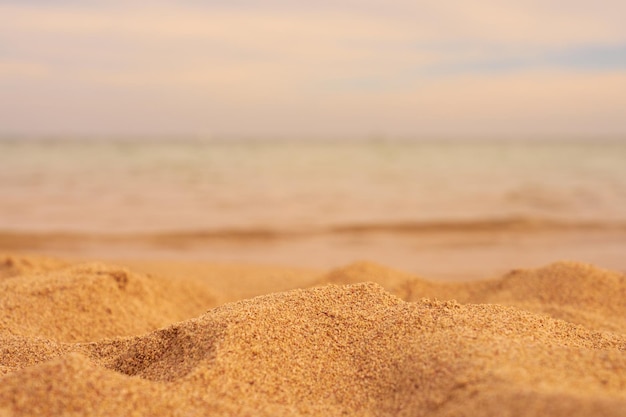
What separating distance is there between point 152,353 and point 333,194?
10155mm

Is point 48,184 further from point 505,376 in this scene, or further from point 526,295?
point 505,376

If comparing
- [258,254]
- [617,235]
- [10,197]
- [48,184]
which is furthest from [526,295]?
[48,184]

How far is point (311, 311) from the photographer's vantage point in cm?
245

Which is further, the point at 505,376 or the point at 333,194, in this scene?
the point at 333,194

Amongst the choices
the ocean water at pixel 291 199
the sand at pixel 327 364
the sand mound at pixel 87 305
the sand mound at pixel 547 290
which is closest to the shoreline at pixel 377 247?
the ocean water at pixel 291 199

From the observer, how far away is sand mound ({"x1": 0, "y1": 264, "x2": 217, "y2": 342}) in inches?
131

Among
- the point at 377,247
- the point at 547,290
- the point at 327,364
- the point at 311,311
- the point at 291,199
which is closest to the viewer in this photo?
the point at 327,364

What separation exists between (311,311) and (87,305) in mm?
1750

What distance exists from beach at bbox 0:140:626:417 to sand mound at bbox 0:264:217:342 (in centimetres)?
1

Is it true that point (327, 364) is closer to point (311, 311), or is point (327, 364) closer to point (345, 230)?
point (311, 311)

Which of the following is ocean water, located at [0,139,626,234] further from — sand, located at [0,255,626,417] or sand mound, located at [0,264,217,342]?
sand, located at [0,255,626,417]

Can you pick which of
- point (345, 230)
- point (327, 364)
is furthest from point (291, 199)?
point (327, 364)

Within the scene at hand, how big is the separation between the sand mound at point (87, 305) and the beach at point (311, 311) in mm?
13

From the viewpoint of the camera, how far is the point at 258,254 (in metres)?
7.39
